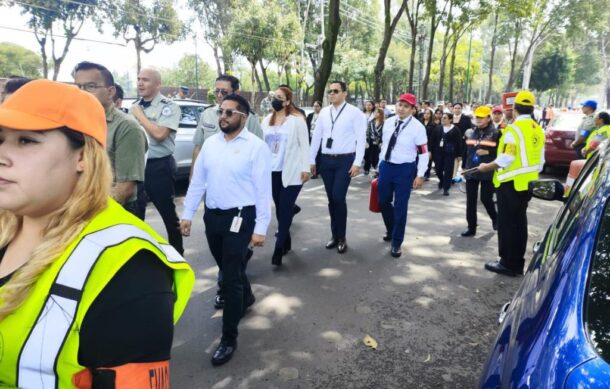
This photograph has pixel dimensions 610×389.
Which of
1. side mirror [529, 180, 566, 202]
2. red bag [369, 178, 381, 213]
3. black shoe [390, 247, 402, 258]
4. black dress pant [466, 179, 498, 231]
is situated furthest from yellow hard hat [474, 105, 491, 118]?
side mirror [529, 180, 566, 202]

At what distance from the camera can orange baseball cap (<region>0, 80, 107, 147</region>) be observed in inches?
42.9

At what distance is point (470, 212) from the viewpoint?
5.99 meters

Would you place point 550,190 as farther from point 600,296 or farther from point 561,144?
point 561,144

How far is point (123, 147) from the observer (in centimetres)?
304

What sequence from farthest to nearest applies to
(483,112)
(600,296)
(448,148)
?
(448,148)
(483,112)
(600,296)

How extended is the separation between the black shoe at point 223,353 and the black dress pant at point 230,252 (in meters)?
0.03

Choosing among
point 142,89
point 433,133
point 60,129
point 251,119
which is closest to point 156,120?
point 142,89

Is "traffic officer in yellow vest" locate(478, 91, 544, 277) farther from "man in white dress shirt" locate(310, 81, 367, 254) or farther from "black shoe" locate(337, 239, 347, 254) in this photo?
"black shoe" locate(337, 239, 347, 254)

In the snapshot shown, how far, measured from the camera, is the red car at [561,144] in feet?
36.7

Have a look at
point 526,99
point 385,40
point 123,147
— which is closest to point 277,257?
point 123,147

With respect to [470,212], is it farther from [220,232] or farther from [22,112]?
[22,112]

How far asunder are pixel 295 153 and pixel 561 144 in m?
9.23

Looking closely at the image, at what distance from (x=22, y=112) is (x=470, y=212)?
5.68m

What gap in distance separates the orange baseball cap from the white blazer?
3492 millimetres
